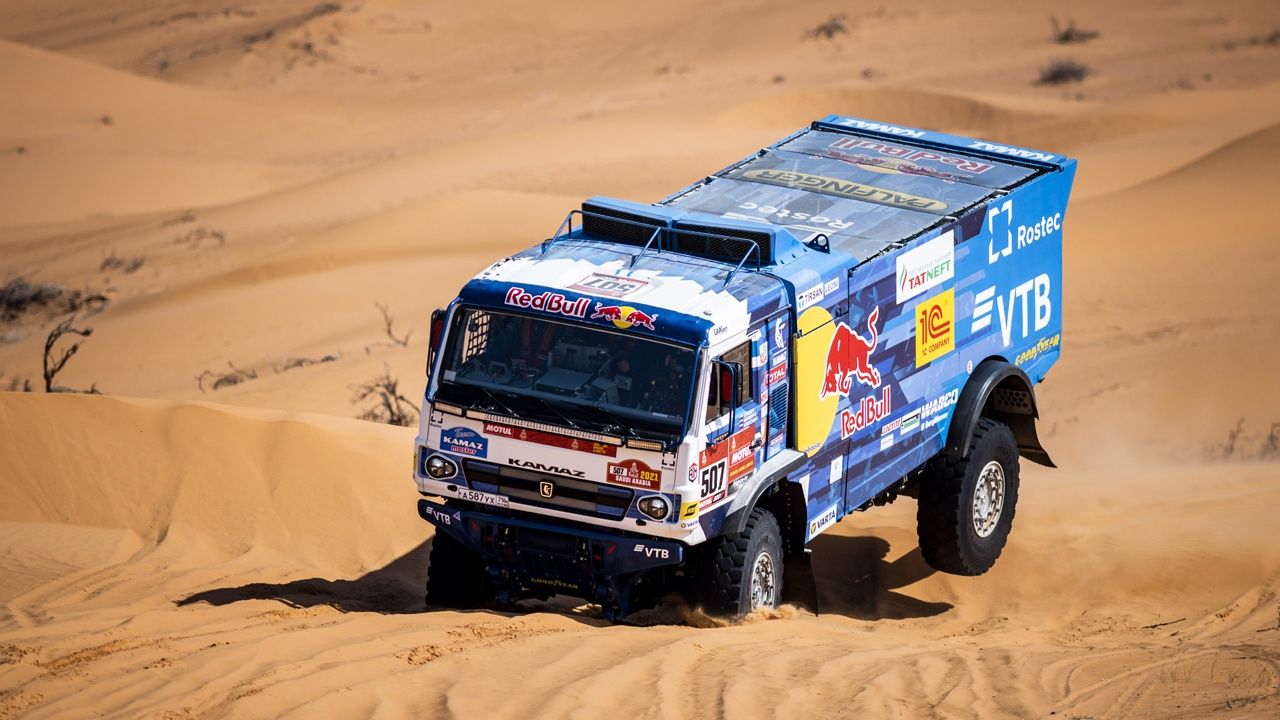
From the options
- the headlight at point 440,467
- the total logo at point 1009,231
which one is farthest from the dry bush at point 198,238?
the headlight at point 440,467

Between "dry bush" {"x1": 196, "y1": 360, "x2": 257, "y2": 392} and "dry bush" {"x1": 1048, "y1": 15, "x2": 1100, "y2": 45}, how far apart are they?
2817 cm

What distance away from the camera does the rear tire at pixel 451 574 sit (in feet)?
36.3

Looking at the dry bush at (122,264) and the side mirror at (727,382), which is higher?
the side mirror at (727,382)

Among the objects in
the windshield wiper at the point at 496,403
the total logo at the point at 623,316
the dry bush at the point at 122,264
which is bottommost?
the dry bush at the point at 122,264

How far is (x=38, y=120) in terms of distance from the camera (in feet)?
126

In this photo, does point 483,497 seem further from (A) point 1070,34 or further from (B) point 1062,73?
(A) point 1070,34

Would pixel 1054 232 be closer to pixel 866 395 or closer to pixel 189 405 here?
pixel 866 395

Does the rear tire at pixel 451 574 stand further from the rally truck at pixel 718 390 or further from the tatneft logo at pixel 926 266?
the tatneft logo at pixel 926 266

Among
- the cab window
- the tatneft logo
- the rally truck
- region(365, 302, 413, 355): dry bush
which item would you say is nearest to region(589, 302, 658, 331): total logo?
the rally truck

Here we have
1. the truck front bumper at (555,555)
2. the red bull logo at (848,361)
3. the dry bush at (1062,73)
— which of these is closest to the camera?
the truck front bumper at (555,555)

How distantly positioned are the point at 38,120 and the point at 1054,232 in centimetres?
3043

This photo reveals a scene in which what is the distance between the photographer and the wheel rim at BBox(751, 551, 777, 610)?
10.9 m

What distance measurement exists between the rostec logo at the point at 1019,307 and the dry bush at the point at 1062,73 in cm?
2682

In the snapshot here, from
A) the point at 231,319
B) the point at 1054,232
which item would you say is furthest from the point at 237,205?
the point at 1054,232
